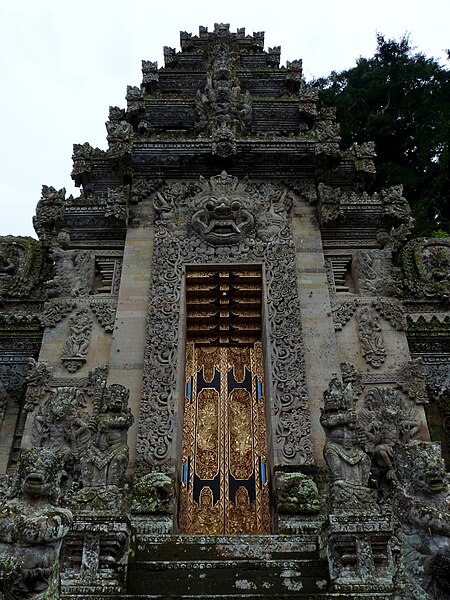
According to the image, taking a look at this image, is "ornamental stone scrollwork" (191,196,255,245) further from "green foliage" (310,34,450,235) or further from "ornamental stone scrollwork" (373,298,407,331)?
"green foliage" (310,34,450,235)

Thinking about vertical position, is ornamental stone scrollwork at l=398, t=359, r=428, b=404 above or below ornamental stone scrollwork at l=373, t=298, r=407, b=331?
below

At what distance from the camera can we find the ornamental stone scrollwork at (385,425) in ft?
30.1

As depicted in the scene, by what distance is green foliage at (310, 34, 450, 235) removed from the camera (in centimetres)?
2169

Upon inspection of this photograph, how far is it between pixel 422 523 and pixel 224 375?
19.3 feet

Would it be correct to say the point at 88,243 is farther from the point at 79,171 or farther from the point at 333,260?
the point at 333,260

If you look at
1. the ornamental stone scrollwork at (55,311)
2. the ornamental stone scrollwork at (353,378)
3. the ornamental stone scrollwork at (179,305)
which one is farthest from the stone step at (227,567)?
the ornamental stone scrollwork at (55,311)

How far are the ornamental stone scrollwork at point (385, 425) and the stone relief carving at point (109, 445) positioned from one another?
3890 millimetres

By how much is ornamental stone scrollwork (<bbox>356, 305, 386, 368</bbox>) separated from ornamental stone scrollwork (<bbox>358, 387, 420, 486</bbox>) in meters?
0.66

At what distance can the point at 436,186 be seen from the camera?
21156mm

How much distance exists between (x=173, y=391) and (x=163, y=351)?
0.82 meters

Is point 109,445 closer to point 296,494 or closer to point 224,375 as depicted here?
point 296,494

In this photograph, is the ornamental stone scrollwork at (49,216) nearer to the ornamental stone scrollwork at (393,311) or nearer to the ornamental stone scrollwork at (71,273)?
the ornamental stone scrollwork at (71,273)

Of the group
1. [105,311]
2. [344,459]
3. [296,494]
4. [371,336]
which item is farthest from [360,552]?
[105,311]

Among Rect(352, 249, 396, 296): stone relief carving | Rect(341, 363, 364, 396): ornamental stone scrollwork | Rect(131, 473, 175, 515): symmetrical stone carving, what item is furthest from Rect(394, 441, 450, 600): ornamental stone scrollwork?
Rect(352, 249, 396, 296): stone relief carving
